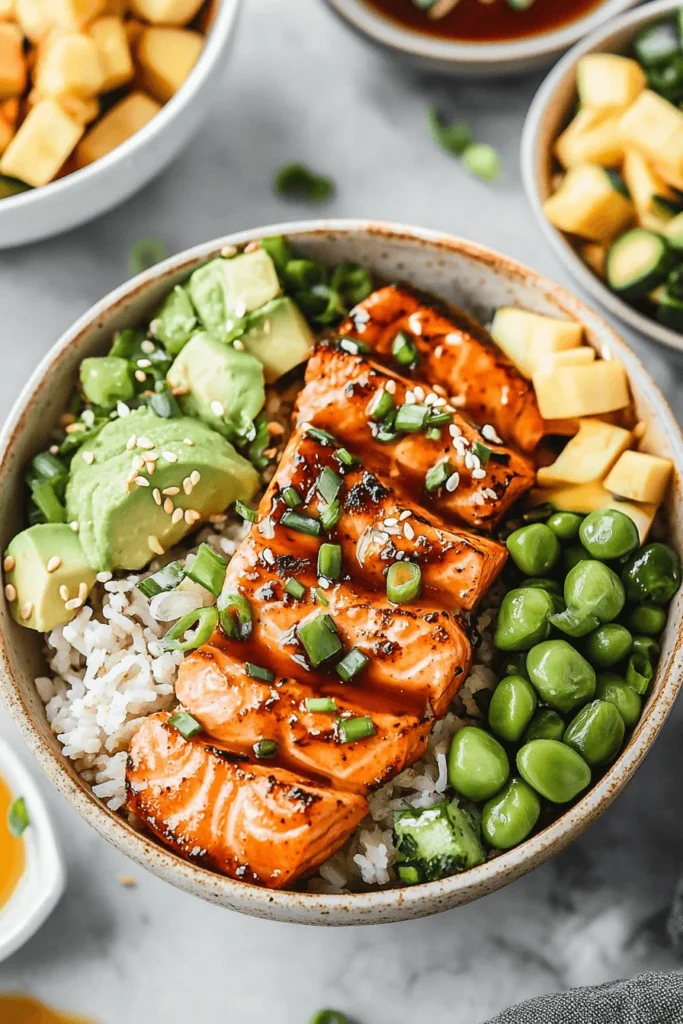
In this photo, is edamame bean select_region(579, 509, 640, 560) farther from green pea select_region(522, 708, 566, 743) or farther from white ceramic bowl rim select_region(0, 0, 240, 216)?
white ceramic bowl rim select_region(0, 0, 240, 216)

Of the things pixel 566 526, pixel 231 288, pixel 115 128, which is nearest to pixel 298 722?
pixel 566 526

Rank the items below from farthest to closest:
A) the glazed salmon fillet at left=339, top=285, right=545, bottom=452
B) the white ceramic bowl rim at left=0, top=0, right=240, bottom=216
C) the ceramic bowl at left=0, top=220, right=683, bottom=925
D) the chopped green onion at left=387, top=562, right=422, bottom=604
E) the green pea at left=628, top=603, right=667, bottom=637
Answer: the white ceramic bowl rim at left=0, top=0, right=240, bottom=216, the glazed salmon fillet at left=339, top=285, right=545, bottom=452, the green pea at left=628, top=603, right=667, bottom=637, the chopped green onion at left=387, top=562, right=422, bottom=604, the ceramic bowl at left=0, top=220, right=683, bottom=925

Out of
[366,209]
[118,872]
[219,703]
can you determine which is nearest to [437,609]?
[219,703]

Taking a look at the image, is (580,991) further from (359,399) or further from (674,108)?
(674,108)

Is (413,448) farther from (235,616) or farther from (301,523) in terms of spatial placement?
(235,616)

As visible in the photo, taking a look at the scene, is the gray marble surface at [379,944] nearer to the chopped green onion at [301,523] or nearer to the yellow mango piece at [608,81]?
the yellow mango piece at [608,81]

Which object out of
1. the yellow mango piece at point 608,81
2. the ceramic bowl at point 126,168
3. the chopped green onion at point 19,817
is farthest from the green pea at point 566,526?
the chopped green onion at point 19,817

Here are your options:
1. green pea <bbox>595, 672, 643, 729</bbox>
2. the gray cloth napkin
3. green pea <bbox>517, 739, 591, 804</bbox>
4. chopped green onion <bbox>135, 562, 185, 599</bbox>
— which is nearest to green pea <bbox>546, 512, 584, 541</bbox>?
green pea <bbox>595, 672, 643, 729</bbox>
